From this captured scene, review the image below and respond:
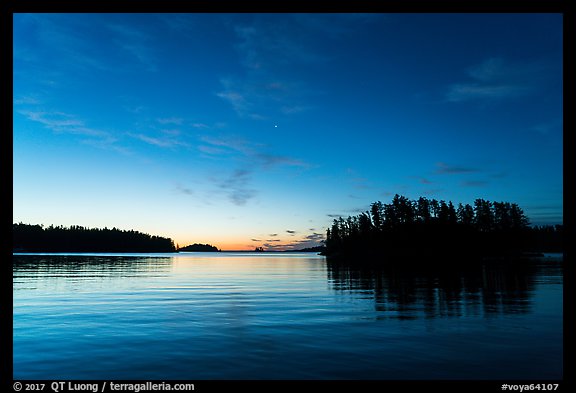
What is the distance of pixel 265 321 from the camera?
26.1 metres

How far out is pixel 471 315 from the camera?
28.1 m

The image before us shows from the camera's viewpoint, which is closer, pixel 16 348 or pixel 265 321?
pixel 16 348

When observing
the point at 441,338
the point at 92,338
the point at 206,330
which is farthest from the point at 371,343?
the point at 92,338

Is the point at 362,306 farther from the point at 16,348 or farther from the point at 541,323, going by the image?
the point at 16,348

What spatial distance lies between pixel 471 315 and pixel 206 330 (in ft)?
61.9

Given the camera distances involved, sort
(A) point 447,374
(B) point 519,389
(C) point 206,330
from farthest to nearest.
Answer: (C) point 206,330
(A) point 447,374
(B) point 519,389

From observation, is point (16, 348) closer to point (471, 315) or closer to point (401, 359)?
point (401, 359)

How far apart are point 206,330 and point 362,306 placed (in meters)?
15.2

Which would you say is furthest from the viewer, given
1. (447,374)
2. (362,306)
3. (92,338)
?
(362,306)
